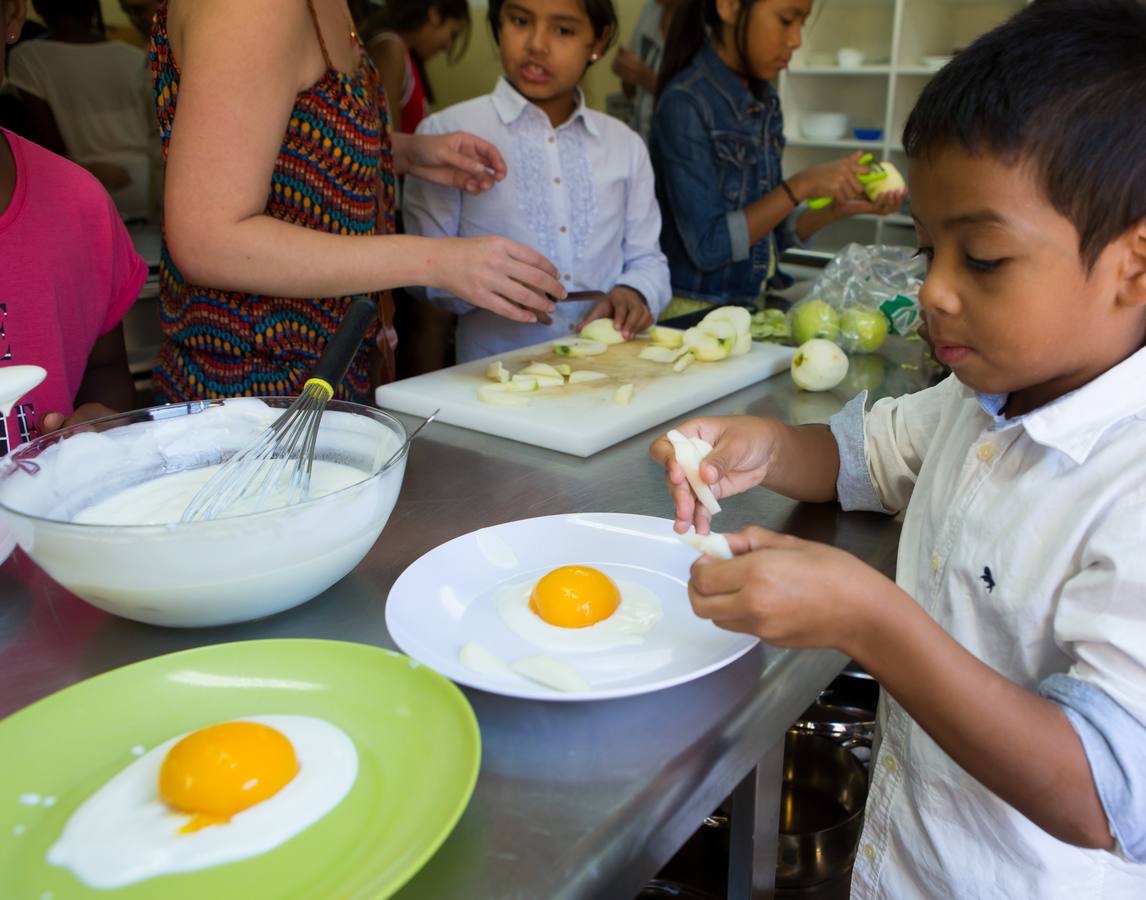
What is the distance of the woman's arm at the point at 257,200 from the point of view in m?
1.24

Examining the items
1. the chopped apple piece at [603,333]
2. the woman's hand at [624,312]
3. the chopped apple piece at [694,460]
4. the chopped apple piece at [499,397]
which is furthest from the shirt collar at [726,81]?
the chopped apple piece at [694,460]

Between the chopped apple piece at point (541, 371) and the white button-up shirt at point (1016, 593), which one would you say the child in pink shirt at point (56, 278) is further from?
the white button-up shirt at point (1016, 593)

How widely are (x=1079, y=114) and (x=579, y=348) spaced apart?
1.13 meters

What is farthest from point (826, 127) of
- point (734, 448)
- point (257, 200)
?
point (734, 448)

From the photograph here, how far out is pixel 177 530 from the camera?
742 millimetres

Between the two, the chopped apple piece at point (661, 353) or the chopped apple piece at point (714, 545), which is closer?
the chopped apple piece at point (714, 545)

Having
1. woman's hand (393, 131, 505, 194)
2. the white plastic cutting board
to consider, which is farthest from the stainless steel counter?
woman's hand (393, 131, 505, 194)

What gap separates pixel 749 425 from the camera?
3.66ft

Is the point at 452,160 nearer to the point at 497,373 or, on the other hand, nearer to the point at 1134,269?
the point at 497,373

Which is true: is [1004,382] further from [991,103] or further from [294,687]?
[294,687]

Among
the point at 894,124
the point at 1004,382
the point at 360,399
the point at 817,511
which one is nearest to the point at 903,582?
the point at 817,511

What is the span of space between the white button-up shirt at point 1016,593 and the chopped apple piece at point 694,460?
236mm

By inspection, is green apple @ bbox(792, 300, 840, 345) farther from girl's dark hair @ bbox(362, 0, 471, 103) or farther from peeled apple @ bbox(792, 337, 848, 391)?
girl's dark hair @ bbox(362, 0, 471, 103)

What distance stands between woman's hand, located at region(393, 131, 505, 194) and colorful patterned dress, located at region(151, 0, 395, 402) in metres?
0.29
